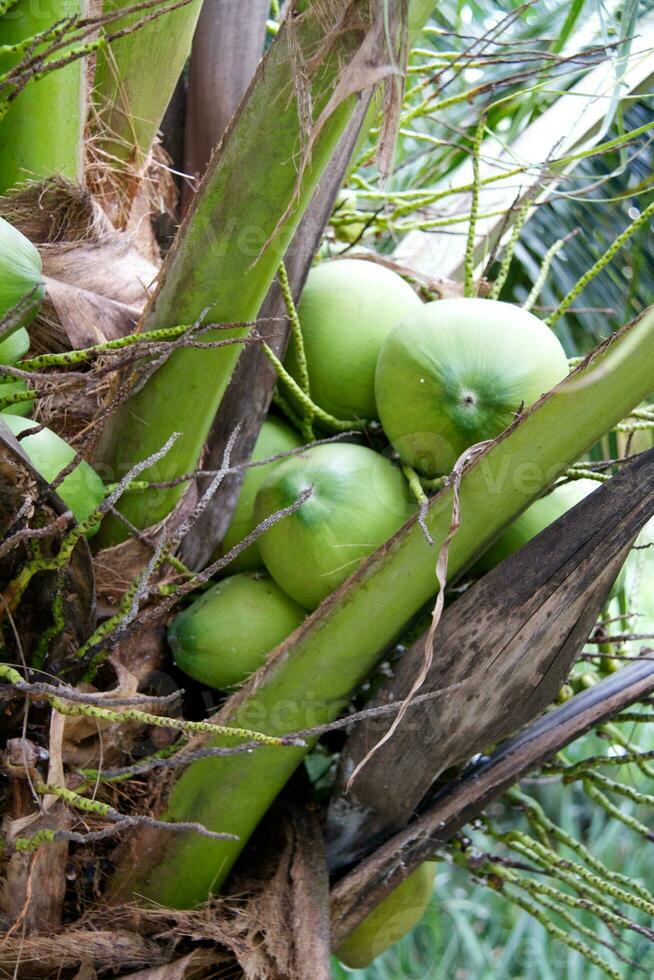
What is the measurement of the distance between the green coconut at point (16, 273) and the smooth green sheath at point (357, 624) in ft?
1.33

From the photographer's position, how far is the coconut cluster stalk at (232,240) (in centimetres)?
85

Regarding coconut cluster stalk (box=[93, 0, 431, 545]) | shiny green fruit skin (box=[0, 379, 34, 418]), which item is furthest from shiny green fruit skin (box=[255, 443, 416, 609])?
shiny green fruit skin (box=[0, 379, 34, 418])

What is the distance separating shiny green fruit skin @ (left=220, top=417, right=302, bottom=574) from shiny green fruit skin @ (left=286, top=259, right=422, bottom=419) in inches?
2.5

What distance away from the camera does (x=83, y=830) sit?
1027 mm

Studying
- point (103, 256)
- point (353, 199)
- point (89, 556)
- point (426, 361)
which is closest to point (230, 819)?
point (89, 556)

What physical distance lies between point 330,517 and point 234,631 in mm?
174

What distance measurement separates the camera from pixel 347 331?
1168 millimetres

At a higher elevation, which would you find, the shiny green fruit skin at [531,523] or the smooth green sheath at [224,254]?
the smooth green sheath at [224,254]

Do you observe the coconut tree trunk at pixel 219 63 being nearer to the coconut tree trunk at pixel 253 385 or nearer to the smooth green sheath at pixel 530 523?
the coconut tree trunk at pixel 253 385

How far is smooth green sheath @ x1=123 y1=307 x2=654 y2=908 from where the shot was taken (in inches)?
36.6

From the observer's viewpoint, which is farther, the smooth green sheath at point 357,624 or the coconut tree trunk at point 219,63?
the coconut tree trunk at point 219,63

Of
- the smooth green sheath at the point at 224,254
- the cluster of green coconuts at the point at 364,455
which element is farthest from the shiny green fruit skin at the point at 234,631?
the smooth green sheath at the point at 224,254

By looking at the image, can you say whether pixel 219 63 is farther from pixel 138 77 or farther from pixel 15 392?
pixel 15 392

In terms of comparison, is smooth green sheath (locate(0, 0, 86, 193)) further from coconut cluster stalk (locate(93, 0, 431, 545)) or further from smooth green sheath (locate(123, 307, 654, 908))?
smooth green sheath (locate(123, 307, 654, 908))
